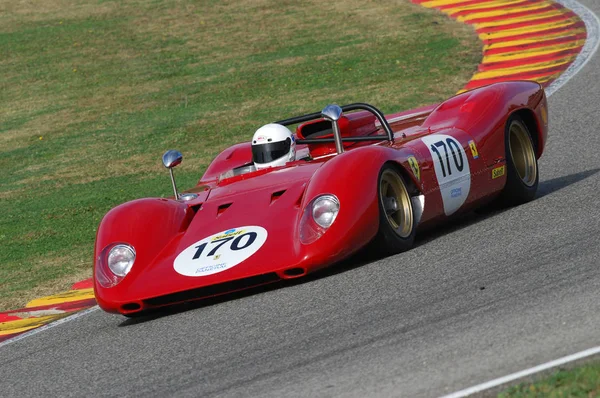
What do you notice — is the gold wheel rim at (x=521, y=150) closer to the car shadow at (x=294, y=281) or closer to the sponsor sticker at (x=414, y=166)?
the car shadow at (x=294, y=281)

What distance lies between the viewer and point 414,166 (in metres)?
7.83

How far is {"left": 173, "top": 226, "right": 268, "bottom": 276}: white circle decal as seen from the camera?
703 cm

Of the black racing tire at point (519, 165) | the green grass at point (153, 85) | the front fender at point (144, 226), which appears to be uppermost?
the front fender at point (144, 226)

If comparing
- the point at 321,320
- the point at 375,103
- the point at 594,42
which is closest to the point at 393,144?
the point at 321,320

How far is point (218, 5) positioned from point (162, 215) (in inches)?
781

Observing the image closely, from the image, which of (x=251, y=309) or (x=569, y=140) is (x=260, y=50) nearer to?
(x=569, y=140)

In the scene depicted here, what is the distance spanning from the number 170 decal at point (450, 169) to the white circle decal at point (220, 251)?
4.96 ft

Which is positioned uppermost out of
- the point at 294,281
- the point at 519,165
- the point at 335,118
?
the point at 335,118

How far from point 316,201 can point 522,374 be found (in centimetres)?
268

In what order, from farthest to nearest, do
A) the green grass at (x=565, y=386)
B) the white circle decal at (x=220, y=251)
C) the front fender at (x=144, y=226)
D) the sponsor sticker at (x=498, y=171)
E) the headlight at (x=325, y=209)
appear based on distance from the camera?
the sponsor sticker at (x=498, y=171) → the front fender at (x=144, y=226) → the headlight at (x=325, y=209) → the white circle decal at (x=220, y=251) → the green grass at (x=565, y=386)

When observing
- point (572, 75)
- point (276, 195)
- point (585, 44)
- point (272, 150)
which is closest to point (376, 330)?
point (276, 195)

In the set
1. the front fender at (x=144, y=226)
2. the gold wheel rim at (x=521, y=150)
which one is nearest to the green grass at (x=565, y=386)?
the front fender at (x=144, y=226)

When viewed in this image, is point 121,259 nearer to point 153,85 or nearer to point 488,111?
point 488,111

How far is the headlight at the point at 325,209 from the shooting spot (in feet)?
23.4
